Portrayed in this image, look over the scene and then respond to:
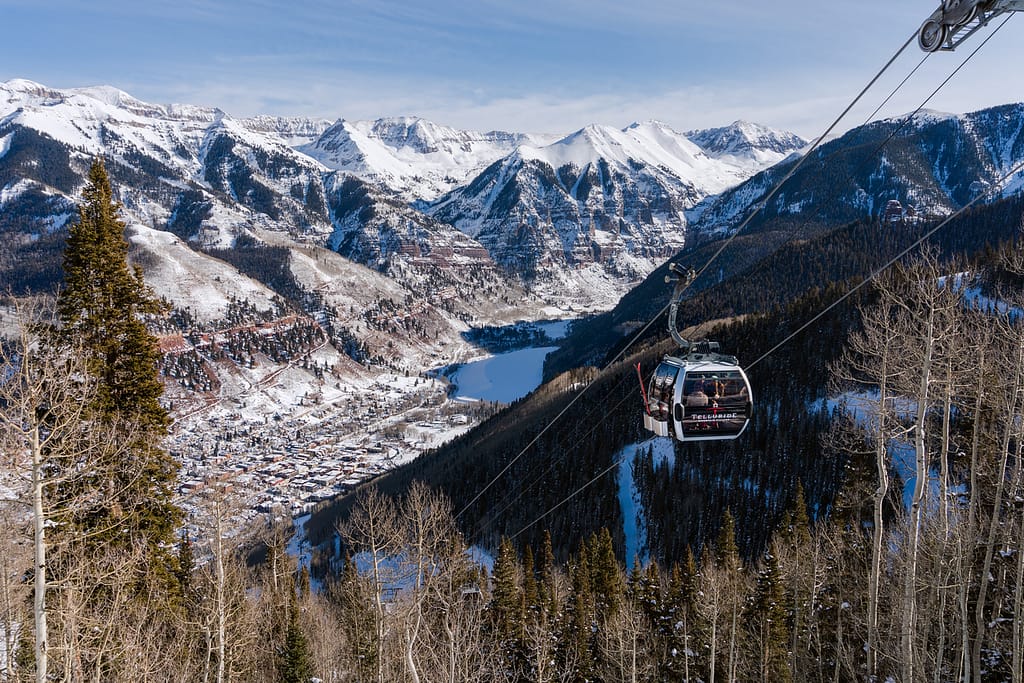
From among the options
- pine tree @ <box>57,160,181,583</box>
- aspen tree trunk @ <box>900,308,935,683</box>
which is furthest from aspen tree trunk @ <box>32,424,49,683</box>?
aspen tree trunk @ <box>900,308,935,683</box>

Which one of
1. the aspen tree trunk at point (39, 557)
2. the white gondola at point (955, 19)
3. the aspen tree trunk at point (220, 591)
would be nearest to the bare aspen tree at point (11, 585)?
the aspen tree trunk at point (39, 557)

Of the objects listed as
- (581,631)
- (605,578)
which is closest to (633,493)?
(605,578)

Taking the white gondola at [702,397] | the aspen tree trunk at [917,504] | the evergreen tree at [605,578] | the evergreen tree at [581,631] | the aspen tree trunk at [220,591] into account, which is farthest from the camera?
the evergreen tree at [605,578]

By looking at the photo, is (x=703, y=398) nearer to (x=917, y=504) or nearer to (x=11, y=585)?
(x=917, y=504)

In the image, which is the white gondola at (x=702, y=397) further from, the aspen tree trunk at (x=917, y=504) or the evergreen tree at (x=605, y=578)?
the evergreen tree at (x=605, y=578)

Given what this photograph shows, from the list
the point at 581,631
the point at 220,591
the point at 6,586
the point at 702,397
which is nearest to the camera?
the point at 6,586

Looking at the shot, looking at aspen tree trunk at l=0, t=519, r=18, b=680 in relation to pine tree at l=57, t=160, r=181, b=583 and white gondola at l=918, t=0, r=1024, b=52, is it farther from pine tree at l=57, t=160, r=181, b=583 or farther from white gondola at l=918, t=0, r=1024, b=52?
Result: white gondola at l=918, t=0, r=1024, b=52
